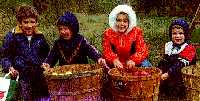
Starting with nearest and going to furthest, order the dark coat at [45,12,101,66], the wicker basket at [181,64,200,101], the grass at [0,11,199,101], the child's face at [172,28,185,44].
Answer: the wicker basket at [181,64,200,101]
the dark coat at [45,12,101,66]
the child's face at [172,28,185,44]
the grass at [0,11,199,101]

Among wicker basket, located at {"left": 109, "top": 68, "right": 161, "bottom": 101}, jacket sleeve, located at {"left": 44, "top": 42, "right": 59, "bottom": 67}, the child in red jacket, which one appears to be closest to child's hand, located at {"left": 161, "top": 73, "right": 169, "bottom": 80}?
the child in red jacket

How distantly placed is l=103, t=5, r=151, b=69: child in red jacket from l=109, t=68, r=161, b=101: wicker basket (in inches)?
25.7

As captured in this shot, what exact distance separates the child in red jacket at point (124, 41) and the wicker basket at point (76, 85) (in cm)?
70

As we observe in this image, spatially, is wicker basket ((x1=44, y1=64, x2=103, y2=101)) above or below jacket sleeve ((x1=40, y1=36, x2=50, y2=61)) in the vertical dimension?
below

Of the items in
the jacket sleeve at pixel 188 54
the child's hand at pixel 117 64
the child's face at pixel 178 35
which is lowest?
the child's hand at pixel 117 64

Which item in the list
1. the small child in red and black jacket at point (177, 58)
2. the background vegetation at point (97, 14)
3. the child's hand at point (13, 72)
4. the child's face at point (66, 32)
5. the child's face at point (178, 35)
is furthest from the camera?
the background vegetation at point (97, 14)

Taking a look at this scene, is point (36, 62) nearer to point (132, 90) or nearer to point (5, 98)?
point (5, 98)

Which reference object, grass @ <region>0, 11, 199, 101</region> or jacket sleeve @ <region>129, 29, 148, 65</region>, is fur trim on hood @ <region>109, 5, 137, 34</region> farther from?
grass @ <region>0, 11, 199, 101</region>

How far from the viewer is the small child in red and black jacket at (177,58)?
18.9 feet

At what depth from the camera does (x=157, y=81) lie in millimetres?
4832

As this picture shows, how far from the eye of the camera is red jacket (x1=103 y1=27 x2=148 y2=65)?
568cm

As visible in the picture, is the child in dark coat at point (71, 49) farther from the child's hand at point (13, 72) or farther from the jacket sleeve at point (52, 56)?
the child's hand at point (13, 72)

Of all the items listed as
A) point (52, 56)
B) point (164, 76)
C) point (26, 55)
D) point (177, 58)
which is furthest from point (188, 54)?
point (26, 55)

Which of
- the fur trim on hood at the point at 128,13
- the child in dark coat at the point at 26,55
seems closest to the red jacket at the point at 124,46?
the fur trim on hood at the point at 128,13
